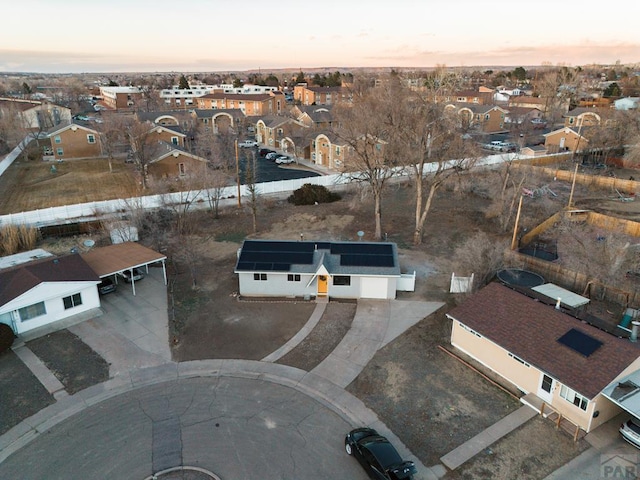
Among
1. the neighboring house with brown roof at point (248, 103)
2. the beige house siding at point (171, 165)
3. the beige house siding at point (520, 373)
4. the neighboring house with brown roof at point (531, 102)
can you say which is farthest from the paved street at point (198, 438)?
the neighboring house with brown roof at point (531, 102)

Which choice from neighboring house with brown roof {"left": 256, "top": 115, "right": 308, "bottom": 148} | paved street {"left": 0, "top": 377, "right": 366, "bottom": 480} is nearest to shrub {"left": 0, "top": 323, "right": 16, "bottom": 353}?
paved street {"left": 0, "top": 377, "right": 366, "bottom": 480}

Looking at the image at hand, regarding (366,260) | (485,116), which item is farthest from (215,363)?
(485,116)

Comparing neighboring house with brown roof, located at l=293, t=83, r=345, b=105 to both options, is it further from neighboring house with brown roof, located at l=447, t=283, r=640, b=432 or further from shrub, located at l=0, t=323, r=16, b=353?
shrub, located at l=0, t=323, r=16, b=353

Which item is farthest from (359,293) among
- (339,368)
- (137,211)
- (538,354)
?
(137,211)

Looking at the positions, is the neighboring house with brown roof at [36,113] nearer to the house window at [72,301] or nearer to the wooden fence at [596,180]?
the house window at [72,301]

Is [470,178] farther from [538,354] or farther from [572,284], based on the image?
[538,354]

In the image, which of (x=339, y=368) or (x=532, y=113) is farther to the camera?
(x=532, y=113)
